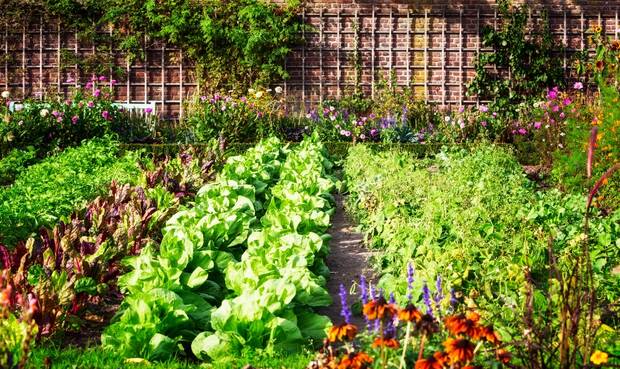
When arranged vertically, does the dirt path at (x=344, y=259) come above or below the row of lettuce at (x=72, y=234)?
below

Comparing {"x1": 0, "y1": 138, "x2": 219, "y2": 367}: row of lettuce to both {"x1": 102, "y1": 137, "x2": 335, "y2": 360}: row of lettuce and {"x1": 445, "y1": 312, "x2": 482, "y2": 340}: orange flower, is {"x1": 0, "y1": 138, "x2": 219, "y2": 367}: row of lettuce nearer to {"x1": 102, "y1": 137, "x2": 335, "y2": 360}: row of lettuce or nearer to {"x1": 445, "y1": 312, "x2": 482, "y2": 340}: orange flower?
{"x1": 102, "y1": 137, "x2": 335, "y2": 360}: row of lettuce

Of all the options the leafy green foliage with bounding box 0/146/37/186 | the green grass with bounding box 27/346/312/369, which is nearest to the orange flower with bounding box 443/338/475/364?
the green grass with bounding box 27/346/312/369

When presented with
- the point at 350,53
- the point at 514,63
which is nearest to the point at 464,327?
the point at 350,53

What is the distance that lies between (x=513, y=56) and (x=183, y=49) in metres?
5.32

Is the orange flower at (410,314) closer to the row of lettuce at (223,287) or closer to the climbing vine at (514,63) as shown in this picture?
the row of lettuce at (223,287)

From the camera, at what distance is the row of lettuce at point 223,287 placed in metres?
3.35

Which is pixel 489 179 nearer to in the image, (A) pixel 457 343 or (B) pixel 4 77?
(A) pixel 457 343

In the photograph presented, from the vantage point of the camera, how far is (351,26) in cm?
1387

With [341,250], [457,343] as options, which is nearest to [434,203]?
[341,250]

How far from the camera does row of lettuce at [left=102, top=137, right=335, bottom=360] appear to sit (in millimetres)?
3348

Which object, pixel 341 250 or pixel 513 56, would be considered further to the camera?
pixel 513 56

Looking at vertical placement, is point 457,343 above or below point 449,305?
above

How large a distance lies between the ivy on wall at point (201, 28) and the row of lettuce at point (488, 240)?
7.06 metres

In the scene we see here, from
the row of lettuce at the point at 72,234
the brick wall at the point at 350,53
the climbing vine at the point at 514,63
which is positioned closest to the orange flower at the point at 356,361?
the row of lettuce at the point at 72,234
